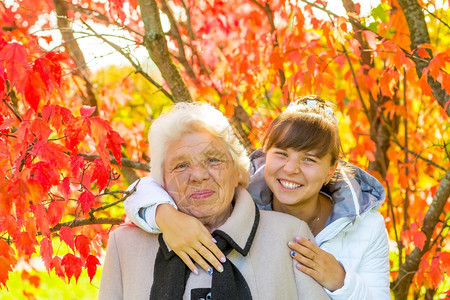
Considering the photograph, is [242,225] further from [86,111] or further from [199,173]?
[86,111]

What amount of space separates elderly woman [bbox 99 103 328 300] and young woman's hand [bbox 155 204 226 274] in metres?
0.04

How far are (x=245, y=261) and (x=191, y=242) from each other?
0.24 meters

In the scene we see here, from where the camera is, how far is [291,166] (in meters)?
2.61

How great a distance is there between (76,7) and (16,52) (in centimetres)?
184

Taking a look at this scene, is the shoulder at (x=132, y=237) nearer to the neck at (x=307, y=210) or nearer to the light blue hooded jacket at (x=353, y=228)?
the light blue hooded jacket at (x=353, y=228)

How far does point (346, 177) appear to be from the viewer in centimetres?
276

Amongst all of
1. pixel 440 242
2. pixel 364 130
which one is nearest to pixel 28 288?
pixel 364 130

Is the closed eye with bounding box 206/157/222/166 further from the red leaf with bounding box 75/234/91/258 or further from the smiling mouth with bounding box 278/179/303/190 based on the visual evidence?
the red leaf with bounding box 75/234/91/258

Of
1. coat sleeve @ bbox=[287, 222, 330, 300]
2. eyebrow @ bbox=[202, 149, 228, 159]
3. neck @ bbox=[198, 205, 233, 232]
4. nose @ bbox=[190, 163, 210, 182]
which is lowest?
coat sleeve @ bbox=[287, 222, 330, 300]

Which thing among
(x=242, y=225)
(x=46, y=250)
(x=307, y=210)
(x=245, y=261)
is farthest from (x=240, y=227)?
(x=46, y=250)

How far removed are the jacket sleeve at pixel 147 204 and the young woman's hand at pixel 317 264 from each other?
515mm

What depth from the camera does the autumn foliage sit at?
2535 millimetres

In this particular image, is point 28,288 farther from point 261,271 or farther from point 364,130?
point 261,271

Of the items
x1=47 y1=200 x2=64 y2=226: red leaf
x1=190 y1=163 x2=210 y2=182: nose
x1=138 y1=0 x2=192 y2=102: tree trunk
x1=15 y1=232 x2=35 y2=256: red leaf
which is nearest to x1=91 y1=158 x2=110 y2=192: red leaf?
x1=47 y1=200 x2=64 y2=226: red leaf
